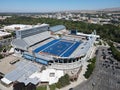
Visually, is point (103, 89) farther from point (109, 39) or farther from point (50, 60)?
point (109, 39)

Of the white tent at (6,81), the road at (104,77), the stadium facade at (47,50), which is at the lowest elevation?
the road at (104,77)

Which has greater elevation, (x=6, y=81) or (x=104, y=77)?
(x=6, y=81)

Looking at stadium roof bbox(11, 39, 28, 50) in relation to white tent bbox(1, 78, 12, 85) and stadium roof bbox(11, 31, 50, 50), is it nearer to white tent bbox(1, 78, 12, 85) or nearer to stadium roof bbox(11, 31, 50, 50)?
stadium roof bbox(11, 31, 50, 50)

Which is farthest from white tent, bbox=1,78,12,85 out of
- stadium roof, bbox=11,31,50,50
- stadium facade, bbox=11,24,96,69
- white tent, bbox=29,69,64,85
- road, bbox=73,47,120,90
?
road, bbox=73,47,120,90

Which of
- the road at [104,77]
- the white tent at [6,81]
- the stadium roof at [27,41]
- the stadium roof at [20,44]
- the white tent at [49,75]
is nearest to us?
the white tent at [6,81]

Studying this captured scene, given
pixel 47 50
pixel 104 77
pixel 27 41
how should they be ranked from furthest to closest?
pixel 27 41, pixel 47 50, pixel 104 77

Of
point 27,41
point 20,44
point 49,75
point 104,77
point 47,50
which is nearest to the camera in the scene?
point 49,75

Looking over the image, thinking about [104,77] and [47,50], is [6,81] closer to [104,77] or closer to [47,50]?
[47,50]

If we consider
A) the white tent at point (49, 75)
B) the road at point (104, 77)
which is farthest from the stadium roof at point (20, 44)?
the road at point (104, 77)

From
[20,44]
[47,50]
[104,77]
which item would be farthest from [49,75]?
[20,44]

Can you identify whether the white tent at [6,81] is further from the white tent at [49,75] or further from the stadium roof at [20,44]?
the stadium roof at [20,44]
